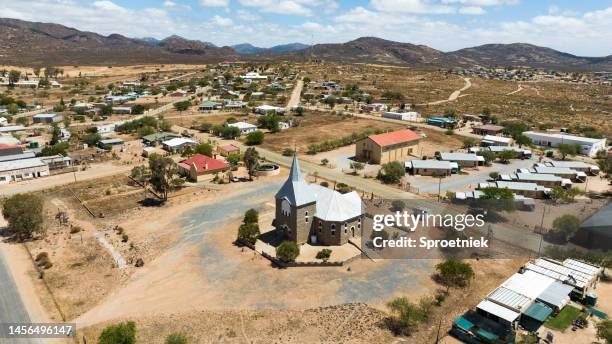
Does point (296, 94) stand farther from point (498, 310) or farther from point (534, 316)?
point (534, 316)

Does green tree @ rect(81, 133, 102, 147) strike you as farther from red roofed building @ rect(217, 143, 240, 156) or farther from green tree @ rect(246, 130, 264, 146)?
green tree @ rect(246, 130, 264, 146)

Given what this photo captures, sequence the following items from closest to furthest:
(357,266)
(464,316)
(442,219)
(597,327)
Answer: (597,327)
(464,316)
(357,266)
(442,219)

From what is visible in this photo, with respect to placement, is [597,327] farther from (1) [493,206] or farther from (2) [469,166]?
(2) [469,166]

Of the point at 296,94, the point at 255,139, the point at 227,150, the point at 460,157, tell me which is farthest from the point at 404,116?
the point at 296,94

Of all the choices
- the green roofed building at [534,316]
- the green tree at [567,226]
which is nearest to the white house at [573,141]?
the green tree at [567,226]

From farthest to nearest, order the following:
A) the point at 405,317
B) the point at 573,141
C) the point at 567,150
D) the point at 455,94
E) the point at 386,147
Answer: the point at 455,94 → the point at 573,141 → the point at 567,150 → the point at 386,147 → the point at 405,317

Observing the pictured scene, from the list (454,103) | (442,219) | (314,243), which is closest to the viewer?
(314,243)

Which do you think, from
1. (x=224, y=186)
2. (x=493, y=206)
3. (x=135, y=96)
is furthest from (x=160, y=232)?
(x=135, y=96)
